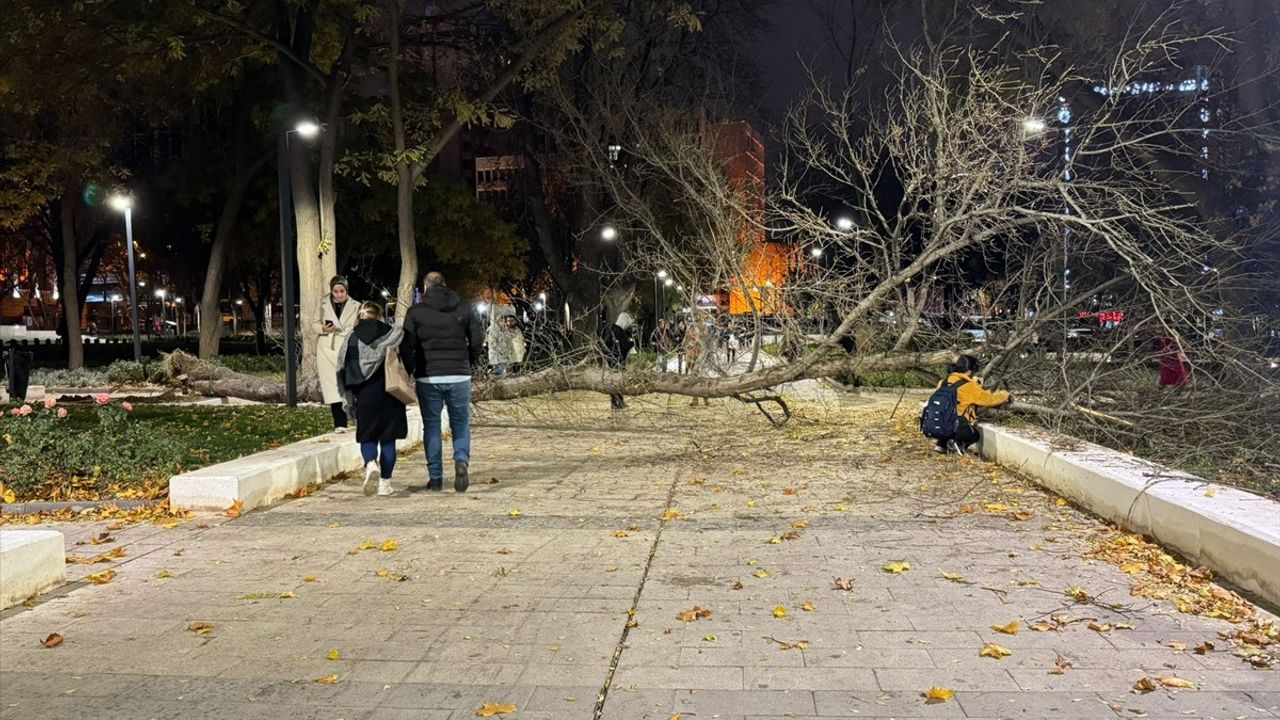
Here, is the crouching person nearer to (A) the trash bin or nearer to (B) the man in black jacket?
(B) the man in black jacket

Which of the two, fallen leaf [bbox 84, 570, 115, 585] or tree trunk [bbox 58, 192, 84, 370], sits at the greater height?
tree trunk [bbox 58, 192, 84, 370]

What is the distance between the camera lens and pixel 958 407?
9.94 meters

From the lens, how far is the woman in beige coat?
9703 mm

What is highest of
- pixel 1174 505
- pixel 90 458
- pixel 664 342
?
pixel 664 342

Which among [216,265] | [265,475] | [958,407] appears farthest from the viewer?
[216,265]

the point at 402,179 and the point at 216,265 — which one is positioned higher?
the point at 402,179

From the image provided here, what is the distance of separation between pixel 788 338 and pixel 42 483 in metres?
7.45

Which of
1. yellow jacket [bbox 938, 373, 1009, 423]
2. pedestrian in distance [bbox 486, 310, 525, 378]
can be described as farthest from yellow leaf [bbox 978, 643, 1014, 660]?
pedestrian in distance [bbox 486, 310, 525, 378]

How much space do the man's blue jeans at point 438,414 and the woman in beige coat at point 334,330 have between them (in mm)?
1575

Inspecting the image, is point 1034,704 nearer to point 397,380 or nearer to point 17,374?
point 397,380

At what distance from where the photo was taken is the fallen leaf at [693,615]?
4.68 m

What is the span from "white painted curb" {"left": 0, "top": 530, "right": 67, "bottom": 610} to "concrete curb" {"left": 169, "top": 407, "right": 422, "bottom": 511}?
67.8 inches

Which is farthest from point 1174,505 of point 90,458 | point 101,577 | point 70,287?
point 70,287

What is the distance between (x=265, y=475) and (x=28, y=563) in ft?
8.34
